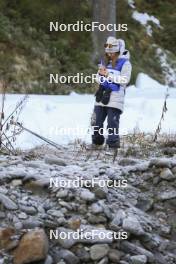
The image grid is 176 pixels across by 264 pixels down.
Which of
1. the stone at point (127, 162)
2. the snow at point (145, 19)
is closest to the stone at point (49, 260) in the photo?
the stone at point (127, 162)

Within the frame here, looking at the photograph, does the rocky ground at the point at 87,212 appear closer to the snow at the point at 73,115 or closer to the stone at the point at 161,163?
the stone at the point at 161,163

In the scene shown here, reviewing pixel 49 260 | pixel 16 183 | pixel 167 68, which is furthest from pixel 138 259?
pixel 167 68

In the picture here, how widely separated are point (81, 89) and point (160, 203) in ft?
35.2

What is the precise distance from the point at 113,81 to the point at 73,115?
15.0ft

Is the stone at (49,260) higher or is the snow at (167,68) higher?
the snow at (167,68)

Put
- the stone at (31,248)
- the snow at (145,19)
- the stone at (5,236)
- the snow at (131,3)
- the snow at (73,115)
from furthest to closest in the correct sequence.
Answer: the snow at (131,3) < the snow at (145,19) < the snow at (73,115) < the stone at (5,236) < the stone at (31,248)

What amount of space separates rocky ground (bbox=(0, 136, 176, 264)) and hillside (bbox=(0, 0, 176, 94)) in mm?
9064

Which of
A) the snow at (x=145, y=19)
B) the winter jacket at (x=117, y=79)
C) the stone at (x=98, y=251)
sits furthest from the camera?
the snow at (x=145, y=19)

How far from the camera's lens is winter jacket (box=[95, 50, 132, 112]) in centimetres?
769

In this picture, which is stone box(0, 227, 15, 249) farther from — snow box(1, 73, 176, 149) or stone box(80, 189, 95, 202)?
snow box(1, 73, 176, 149)

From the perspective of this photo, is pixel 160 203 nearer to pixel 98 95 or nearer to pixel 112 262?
pixel 112 262

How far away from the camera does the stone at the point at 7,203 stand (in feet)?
15.4

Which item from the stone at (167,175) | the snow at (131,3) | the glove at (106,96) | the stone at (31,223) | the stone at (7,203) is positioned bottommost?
the stone at (31,223)

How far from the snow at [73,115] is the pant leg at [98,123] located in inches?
46.9
